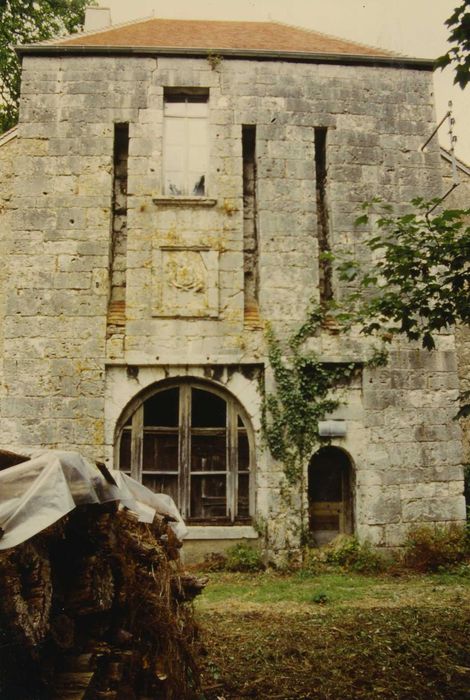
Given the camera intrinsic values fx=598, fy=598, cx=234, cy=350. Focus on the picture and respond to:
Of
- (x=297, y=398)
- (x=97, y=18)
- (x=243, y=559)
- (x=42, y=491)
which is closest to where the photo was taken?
(x=42, y=491)

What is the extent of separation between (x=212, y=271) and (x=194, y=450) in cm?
271

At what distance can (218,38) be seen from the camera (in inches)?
423

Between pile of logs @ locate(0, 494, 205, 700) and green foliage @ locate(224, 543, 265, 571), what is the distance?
4.13 metres

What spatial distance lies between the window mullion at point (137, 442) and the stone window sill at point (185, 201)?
316 centimetres

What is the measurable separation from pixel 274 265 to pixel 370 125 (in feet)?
9.70

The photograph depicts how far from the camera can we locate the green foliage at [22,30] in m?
15.1

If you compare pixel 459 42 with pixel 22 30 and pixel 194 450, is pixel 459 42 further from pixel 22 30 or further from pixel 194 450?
pixel 22 30

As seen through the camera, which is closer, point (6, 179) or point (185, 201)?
point (185, 201)

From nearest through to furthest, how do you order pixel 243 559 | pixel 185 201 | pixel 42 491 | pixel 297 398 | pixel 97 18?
pixel 42 491
pixel 243 559
pixel 297 398
pixel 185 201
pixel 97 18

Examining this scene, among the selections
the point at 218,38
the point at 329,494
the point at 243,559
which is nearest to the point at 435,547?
the point at 329,494

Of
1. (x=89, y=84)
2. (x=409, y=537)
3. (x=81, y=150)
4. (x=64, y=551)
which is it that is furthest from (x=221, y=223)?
(x=64, y=551)

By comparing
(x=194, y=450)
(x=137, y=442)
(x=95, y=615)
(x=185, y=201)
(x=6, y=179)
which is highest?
(x=6, y=179)

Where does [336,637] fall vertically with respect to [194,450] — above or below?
below

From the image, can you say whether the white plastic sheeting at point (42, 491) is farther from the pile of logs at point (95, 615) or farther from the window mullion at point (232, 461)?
the window mullion at point (232, 461)
